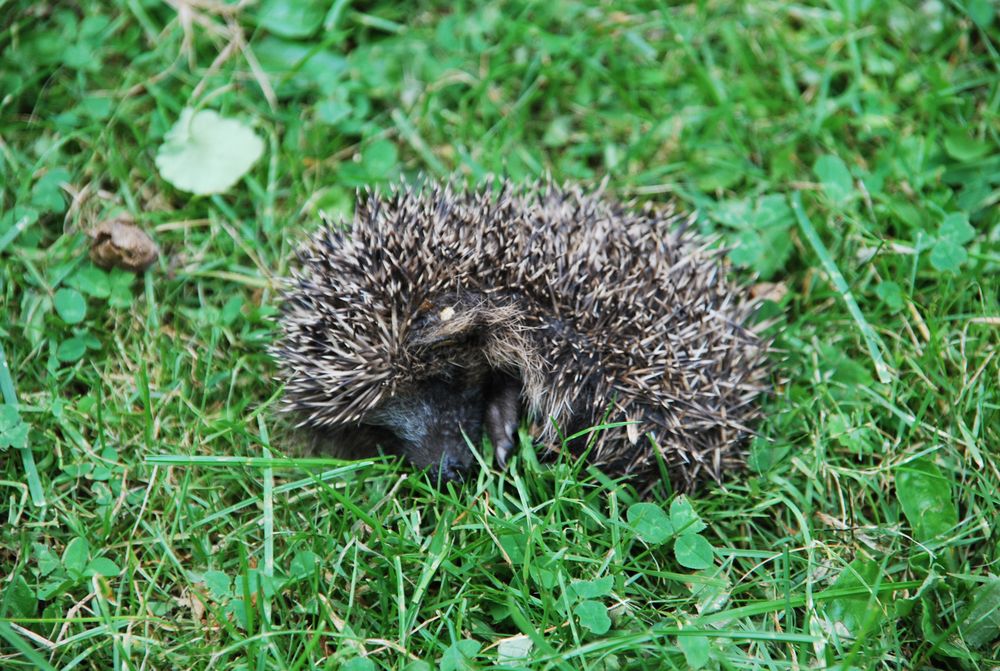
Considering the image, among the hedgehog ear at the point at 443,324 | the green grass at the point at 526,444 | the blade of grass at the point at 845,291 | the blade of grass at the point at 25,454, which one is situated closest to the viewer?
the green grass at the point at 526,444

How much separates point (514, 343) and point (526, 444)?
1.38 feet

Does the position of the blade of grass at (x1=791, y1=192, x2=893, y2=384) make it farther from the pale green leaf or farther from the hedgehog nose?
the pale green leaf

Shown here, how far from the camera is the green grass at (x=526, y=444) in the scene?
3248 millimetres

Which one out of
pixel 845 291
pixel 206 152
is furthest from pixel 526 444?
pixel 206 152

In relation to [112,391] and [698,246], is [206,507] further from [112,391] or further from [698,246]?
[698,246]

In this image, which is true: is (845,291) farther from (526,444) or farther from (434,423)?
(434,423)

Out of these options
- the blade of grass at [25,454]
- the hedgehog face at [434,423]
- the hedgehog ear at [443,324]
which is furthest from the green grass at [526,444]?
the hedgehog ear at [443,324]

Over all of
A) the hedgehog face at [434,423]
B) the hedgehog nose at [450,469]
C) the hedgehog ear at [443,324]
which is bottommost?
the hedgehog nose at [450,469]

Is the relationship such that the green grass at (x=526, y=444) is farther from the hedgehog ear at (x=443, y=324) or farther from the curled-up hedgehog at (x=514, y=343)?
the hedgehog ear at (x=443, y=324)

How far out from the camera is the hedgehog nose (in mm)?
3592

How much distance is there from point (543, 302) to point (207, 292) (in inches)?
74.4

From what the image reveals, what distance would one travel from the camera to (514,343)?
11.5 ft

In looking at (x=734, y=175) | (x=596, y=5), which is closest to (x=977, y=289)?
(x=734, y=175)

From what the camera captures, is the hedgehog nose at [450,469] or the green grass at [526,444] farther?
the hedgehog nose at [450,469]
